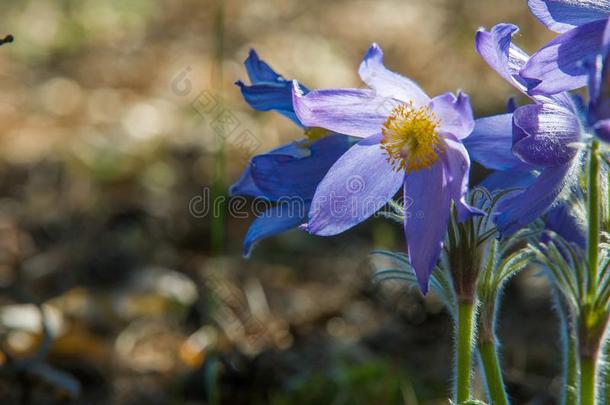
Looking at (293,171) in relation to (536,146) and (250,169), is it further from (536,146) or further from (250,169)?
(536,146)

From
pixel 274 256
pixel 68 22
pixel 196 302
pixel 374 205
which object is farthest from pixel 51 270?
pixel 68 22

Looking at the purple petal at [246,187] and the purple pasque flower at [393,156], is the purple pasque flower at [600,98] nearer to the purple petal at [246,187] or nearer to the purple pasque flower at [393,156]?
the purple pasque flower at [393,156]

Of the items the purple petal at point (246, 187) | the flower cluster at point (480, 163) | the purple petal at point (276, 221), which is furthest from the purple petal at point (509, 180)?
the purple petal at point (246, 187)

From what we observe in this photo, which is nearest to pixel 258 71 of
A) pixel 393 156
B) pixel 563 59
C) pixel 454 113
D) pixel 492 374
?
pixel 393 156

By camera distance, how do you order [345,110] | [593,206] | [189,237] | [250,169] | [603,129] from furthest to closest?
[189,237] → [250,169] → [345,110] → [593,206] → [603,129]

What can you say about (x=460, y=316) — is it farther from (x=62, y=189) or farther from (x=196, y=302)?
(x=62, y=189)
